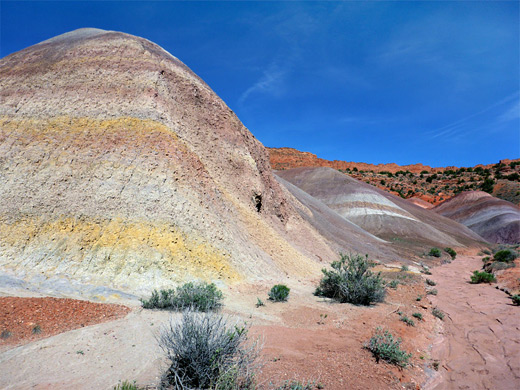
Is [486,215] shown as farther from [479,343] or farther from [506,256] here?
[479,343]

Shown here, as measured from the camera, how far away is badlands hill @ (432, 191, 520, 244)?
45.9 meters

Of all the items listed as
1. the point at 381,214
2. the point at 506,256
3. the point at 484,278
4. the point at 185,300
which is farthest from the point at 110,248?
the point at 381,214

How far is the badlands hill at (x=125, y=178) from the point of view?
10023 millimetres

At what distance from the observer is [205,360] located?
425cm

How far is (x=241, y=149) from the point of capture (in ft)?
59.6

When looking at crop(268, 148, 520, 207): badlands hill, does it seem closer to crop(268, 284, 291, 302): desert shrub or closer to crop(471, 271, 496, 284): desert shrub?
crop(471, 271, 496, 284): desert shrub

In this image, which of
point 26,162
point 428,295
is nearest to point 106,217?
point 26,162

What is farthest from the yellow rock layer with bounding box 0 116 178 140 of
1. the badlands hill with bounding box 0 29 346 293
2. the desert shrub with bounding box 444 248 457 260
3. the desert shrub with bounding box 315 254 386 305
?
the desert shrub with bounding box 444 248 457 260

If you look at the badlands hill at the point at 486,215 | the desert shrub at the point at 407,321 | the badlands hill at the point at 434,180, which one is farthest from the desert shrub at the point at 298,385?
the badlands hill at the point at 434,180

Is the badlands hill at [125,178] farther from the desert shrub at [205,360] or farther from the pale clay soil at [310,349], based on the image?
the desert shrub at [205,360]

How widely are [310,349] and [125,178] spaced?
9.23 m

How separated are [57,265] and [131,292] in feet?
8.76

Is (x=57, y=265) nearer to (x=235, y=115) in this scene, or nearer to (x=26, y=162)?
(x=26, y=162)

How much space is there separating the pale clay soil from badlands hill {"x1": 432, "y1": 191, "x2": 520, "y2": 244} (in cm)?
4506
